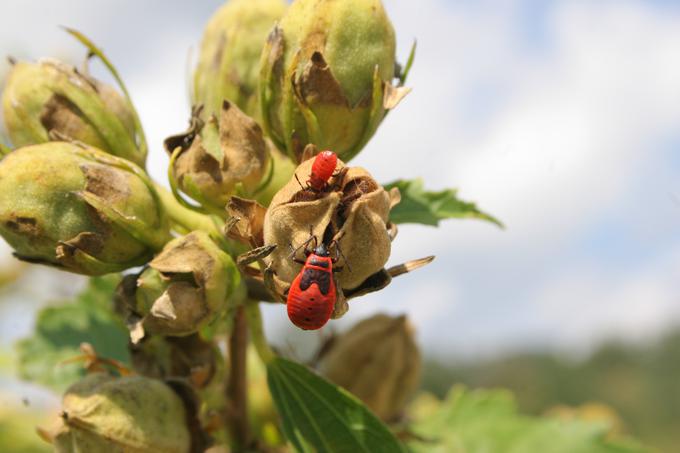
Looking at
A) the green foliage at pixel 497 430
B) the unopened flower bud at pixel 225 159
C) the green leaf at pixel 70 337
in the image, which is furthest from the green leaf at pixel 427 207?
the green foliage at pixel 497 430

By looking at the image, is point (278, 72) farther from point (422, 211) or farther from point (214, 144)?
point (422, 211)

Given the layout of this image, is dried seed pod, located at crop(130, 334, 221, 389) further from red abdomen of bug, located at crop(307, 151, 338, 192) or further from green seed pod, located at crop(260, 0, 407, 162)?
red abdomen of bug, located at crop(307, 151, 338, 192)

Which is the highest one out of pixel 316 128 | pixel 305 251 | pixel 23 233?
pixel 316 128

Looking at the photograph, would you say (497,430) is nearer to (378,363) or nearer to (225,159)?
(378,363)

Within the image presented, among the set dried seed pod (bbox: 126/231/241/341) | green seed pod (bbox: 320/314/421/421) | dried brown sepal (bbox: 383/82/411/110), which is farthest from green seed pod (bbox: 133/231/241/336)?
green seed pod (bbox: 320/314/421/421)

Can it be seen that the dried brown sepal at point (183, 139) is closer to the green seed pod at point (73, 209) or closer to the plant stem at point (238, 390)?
the green seed pod at point (73, 209)

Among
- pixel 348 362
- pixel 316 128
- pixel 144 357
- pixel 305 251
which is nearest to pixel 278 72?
pixel 316 128
